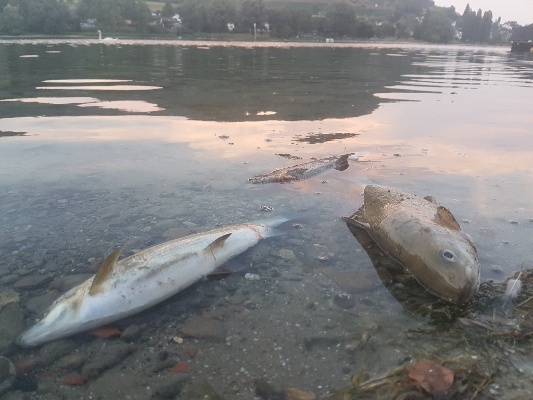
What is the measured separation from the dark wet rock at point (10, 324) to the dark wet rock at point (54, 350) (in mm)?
300

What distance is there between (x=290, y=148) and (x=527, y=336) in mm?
6323

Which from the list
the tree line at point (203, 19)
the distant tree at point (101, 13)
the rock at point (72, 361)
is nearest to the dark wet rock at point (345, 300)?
the rock at point (72, 361)

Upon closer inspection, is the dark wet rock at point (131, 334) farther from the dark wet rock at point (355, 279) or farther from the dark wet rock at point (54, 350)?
the dark wet rock at point (355, 279)

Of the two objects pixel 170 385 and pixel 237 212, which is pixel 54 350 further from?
pixel 237 212

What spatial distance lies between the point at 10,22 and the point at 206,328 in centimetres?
9608

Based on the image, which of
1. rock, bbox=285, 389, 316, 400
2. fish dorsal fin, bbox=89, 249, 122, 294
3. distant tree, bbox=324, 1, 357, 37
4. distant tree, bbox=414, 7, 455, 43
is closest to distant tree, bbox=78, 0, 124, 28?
distant tree, bbox=324, 1, 357, 37

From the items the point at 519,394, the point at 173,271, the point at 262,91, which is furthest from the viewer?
the point at 262,91

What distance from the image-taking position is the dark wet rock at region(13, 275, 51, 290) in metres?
4.26

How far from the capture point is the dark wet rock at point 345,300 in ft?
13.5

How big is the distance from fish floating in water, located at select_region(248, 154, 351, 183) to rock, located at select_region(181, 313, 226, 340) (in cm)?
352

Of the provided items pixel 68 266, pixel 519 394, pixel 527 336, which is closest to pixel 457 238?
pixel 527 336

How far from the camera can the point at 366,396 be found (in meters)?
3.08

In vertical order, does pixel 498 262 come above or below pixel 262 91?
below

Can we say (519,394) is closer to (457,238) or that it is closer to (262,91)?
(457,238)
